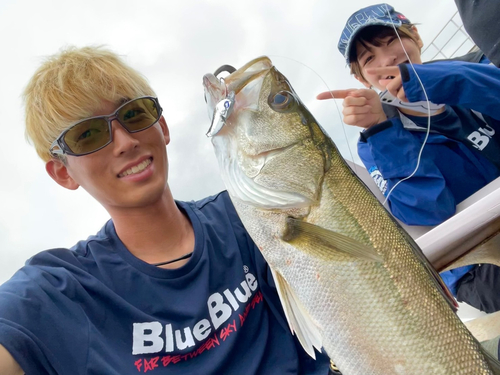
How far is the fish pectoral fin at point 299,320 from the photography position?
1.32 metres

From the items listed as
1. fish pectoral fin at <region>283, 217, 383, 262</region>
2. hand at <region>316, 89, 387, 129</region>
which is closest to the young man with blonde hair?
fish pectoral fin at <region>283, 217, 383, 262</region>

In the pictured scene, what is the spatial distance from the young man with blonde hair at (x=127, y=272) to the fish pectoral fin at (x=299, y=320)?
0.47 meters

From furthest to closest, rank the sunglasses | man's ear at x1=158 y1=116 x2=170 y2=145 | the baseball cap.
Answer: the baseball cap < man's ear at x1=158 y1=116 x2=170 y2=145 < the sunglasses

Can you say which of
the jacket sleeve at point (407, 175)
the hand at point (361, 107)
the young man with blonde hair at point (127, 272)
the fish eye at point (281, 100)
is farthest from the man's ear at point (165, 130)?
the jacket sleeve at point (407, 175)

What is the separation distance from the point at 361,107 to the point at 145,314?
8.18 feet

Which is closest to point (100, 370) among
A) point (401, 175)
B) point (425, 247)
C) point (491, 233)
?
point (425, 247)

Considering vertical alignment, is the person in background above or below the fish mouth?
below

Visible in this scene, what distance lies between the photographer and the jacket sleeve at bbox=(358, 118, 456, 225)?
2.89 meters

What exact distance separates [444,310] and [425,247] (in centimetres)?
80

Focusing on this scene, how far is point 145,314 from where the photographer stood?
1605 mm

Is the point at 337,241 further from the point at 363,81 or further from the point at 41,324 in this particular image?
the point at 363,81

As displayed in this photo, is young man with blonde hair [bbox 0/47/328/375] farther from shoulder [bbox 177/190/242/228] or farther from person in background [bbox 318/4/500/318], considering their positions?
person in background [bbox 318/4/500/318]

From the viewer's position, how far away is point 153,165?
1.86 metres

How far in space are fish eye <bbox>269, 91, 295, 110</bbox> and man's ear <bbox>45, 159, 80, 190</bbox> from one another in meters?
1.28
